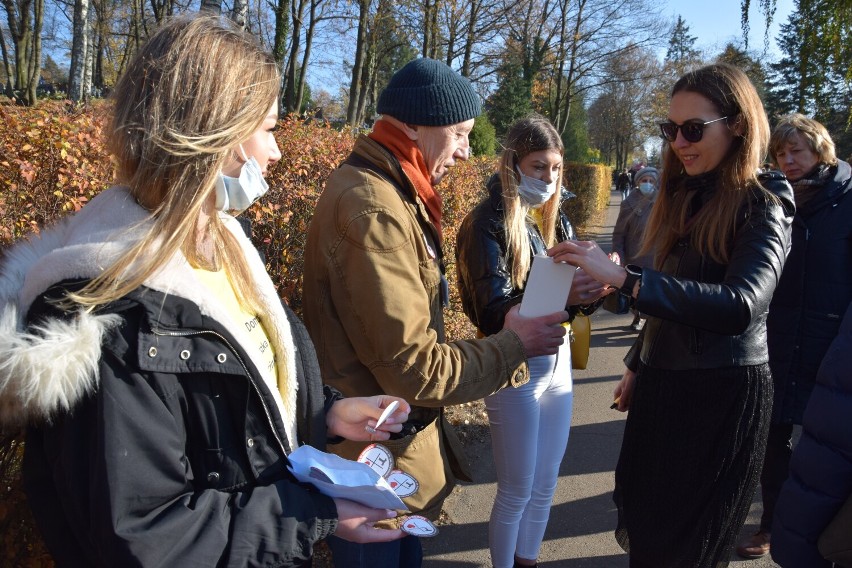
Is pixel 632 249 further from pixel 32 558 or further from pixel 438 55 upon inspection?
pixel 438 55

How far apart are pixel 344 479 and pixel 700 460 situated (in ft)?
5.08

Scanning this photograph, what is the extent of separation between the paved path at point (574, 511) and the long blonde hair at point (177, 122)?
270 centimetres

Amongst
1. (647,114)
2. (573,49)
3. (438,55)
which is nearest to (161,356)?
(438,55)

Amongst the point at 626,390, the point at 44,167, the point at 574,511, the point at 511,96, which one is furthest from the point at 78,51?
the point at 511,96

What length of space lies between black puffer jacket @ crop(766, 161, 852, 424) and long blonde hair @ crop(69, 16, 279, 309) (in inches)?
124

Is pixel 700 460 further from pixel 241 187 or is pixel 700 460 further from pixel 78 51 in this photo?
pixel 78 51

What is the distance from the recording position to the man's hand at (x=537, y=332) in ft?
6.73

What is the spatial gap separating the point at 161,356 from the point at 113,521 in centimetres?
29

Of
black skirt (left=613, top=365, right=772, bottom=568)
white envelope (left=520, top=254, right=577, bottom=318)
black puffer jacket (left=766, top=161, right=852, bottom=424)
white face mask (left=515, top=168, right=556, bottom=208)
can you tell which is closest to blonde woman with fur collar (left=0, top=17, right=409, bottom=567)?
white envelope (left=520, top=254, right=577, bottom=318)

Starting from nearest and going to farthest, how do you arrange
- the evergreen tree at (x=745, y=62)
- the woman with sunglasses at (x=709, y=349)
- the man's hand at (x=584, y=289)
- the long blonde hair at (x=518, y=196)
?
1. the woman with sunglasses at (x=709, y=349)
2. the man's hand at (x=584, y=289)
3. the long blonde hair at (x=518, y=196)
4. the evergreen tree at (x=745, y=62)

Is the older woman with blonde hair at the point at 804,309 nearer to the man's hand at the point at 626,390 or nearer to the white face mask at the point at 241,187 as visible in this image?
the man's hand at the point at 626,390

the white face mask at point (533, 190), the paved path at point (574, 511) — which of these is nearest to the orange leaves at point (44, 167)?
the white face mask at point (533, 190)

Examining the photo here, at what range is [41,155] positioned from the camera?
246cm

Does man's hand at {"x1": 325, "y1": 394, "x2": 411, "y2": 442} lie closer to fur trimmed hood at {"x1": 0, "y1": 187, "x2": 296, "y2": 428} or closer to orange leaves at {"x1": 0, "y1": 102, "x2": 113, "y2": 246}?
fur trimmed hood at {"x1": 0, "y1": 187, "x2": 296, "y2": 428}
